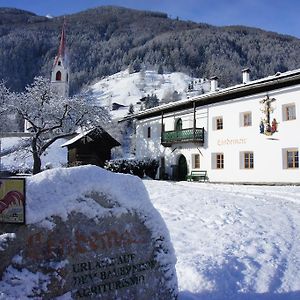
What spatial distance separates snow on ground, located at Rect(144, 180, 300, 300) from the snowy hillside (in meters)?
97.2

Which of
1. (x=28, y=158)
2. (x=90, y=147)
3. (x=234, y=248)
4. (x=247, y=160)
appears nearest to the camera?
(x=234, y=248)

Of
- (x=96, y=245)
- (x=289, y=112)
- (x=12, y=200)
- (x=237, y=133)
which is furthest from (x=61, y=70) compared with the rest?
(x=12, y=200)

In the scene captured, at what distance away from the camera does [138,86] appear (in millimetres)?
136125

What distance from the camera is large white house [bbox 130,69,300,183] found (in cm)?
2342

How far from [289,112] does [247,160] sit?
14.2ft

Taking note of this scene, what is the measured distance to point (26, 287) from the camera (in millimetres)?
3357

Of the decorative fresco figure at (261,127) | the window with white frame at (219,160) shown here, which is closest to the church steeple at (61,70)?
the window with white frame at (219,160)

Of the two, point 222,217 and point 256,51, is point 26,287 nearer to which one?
point 222,217

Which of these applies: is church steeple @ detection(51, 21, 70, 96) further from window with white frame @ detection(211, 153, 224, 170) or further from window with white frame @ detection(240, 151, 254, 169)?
window with white frame @ detection(240, 151, 254, 169)

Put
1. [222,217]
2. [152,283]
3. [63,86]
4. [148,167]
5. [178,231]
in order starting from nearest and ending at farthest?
1. [152,283]
2. [178,231]
3. [222,217]
4. [148,167]
5. [63,86]

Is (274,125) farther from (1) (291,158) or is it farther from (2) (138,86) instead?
(2) (138,86)

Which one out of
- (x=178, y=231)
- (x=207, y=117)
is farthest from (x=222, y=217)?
(x=207, y=117)

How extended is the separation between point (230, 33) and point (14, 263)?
593ft

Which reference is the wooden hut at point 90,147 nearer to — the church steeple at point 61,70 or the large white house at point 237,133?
the large white house at point 237,133
